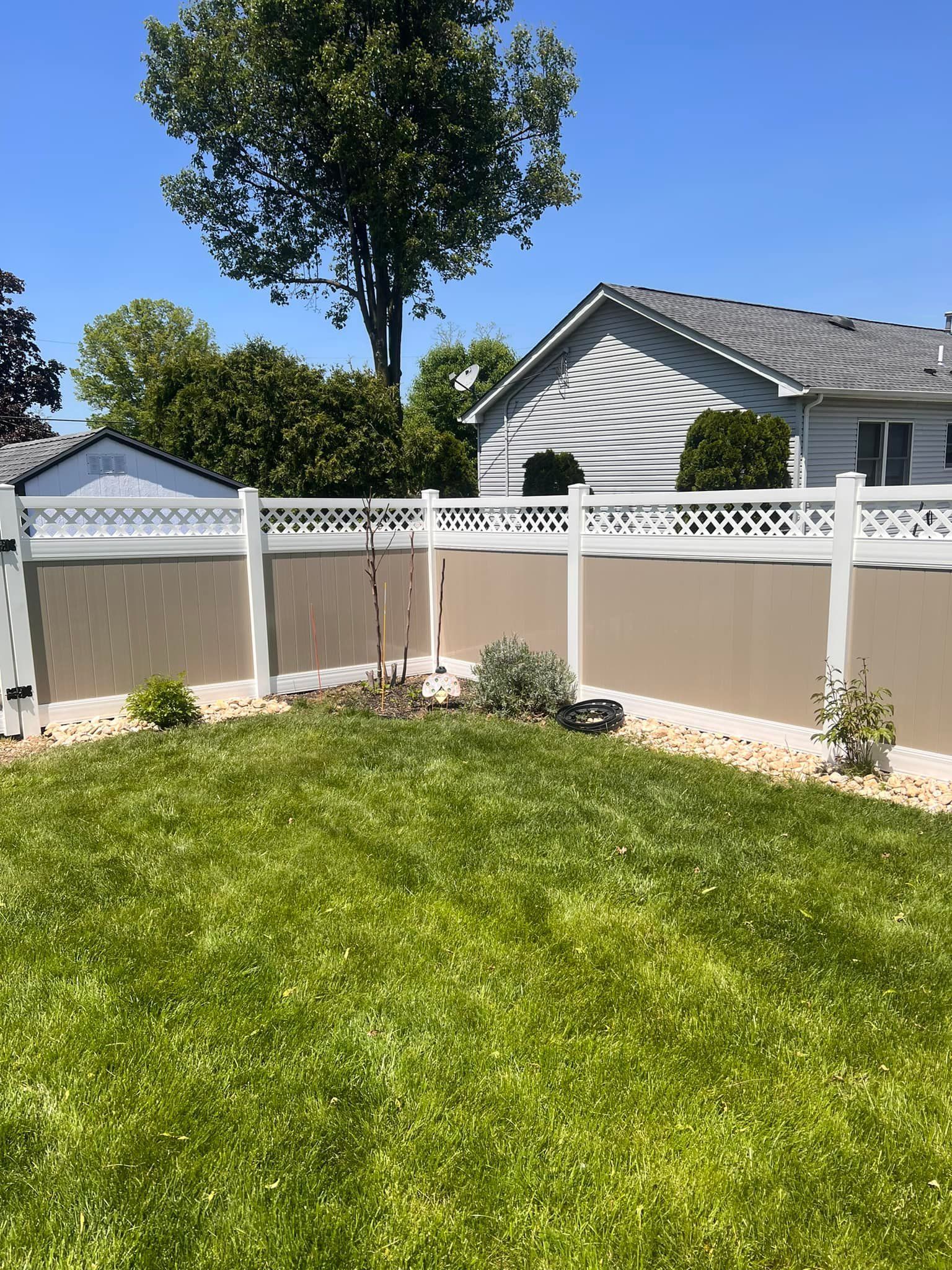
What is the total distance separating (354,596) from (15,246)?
2731cm

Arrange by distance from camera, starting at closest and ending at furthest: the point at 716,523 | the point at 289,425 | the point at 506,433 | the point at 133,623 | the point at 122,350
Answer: the point at 716,523, the point at 133,623, the point at 289,425, the point at 506,433, the point at 122,350

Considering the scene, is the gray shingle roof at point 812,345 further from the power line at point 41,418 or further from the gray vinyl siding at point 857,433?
the power line at point 41,418

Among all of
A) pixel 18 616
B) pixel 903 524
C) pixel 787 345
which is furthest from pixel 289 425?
pixel 903 524

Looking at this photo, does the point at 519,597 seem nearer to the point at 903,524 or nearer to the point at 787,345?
the point at 903,524

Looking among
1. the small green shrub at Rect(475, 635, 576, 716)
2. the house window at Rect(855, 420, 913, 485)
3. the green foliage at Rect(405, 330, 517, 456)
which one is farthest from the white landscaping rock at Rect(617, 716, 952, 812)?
the green foliage at Rect(405, 330, 517, 456)

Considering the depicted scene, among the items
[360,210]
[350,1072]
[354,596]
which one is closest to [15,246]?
[360,210]

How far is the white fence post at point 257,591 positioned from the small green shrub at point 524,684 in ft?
6.89

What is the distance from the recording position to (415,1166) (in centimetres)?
201

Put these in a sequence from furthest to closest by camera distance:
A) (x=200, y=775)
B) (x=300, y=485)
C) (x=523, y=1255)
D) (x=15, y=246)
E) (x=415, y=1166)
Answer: (x=15, y=246) < (x=300, y=485) < (x=200, y=775) < (x=415, y=1166) < (x=523, y=1255)

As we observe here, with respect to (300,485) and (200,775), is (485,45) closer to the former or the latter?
(300,485)

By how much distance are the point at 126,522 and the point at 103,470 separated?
20.3 feet

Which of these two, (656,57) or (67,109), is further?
(67,109)

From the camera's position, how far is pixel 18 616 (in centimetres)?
641

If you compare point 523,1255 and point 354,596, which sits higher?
point 354,596
